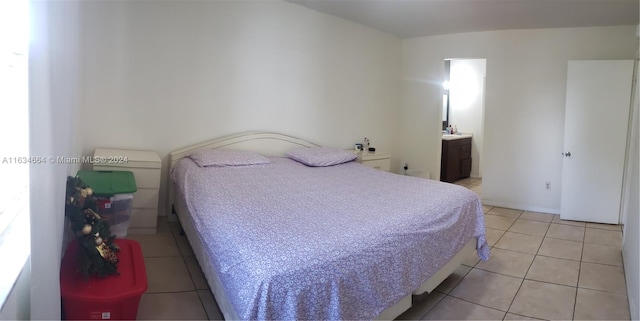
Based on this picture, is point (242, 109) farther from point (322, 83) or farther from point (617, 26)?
point (617, 26)

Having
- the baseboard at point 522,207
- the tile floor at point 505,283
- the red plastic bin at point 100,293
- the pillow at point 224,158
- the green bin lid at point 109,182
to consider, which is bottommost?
the tile floor at point 505,283

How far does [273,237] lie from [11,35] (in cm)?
130

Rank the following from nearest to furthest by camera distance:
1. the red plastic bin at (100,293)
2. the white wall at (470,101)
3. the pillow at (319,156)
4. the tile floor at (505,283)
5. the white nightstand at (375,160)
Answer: the red plastic bin at (100,293)
the tile floor at (505,283)
the pillow at (319,156)
the white nightstand at (375,160)
the white wall at (470,101)

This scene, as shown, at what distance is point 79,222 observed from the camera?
1.89 m

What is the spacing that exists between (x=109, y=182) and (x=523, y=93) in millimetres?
4686

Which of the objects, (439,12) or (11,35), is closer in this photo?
(11,35)

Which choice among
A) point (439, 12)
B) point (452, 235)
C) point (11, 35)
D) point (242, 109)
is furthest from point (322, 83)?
point (11, 35)

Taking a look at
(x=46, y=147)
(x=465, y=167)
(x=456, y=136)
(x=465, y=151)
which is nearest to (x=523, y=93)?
(x=456, y=136)

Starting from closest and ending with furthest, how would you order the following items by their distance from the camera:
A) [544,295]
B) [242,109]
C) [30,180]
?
[30,180]
[544,295]
[242,109]

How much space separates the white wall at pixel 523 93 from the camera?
4.42m

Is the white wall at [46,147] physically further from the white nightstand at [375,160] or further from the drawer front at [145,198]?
the white nightstand at [375,160]

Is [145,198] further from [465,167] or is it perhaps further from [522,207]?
[465,167]

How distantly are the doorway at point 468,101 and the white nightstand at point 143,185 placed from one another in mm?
5251

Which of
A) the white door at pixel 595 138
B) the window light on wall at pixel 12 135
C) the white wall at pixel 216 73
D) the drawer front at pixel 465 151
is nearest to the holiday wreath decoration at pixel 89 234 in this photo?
the window light on wall at pixel 12 135
